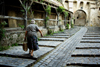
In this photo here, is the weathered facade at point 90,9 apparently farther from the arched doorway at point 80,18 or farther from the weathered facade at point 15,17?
the weathered facade at point 15,17

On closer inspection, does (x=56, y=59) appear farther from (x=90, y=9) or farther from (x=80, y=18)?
(x=80, y=18)

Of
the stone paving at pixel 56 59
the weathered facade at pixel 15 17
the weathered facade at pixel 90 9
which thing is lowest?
the stone paving at pixel 56 59

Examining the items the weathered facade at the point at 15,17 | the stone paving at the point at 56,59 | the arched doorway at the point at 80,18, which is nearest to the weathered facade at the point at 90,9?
the arched doorway at the point at 80,18

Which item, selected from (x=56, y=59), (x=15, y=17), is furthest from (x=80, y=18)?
(x=56, y=59)

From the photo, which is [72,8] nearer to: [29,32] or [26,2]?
[26,2]

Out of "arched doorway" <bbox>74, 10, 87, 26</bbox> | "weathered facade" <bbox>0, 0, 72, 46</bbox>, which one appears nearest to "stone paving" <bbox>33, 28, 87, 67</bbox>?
"weathered facade" <bbox>0, 0, 72, 46</bbox>

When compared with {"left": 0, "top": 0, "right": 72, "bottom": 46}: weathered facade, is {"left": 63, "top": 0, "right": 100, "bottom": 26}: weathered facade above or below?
above

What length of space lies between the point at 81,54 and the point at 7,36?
390 centimetres

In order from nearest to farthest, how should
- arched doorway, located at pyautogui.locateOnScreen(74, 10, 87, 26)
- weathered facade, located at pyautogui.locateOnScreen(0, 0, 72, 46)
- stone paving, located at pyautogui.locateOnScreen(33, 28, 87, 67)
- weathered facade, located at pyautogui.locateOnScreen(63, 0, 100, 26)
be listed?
stone paving, located at pyautogui.locateOnScreen(33, 28, 87, 67) → weathered facade, located at pyautogui.locateOnScreen(0, 0, 72, 46) → weathered facade, located at pyautogui.locateOnScreen(63, 0, 100, 26) → arched doorway, located at pyautogui.locateOnScreen(74, 10, 87, 26)

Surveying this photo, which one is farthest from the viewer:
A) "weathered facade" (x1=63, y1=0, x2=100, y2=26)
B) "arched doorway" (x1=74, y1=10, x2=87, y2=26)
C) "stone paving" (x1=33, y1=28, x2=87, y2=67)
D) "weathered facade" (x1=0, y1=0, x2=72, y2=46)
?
"arched doorway" (x1=74, y1=10, x2=87, y2=26)

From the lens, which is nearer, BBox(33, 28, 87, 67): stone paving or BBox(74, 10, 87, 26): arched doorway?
BBox(33, 28, 87, 67): stone paving

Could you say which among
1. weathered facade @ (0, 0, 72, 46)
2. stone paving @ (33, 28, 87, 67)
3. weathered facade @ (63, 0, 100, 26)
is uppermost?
weathered facade @ (63, 0, 100, 26)

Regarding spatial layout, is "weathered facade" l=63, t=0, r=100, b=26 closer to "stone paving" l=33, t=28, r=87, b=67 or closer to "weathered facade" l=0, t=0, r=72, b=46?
"weathered facade" l=0, t=0, r=72, b=46

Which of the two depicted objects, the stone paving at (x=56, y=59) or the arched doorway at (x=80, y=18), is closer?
the stone paving at (x=56, y=59)
